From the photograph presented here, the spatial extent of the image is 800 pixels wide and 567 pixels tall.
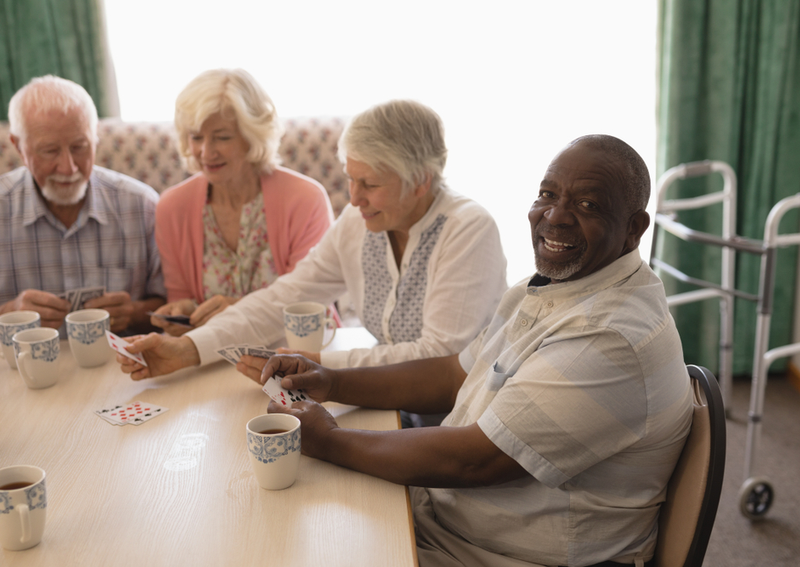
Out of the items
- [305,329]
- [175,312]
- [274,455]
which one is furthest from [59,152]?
[274,455]

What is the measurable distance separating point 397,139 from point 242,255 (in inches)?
32.7

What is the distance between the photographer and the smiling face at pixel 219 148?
82.4 inches

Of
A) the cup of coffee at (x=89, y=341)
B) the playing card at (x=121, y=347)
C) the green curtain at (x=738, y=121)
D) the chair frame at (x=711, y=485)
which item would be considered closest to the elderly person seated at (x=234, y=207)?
the cup of coffee at (x=89, y=341)

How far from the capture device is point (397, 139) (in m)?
1.63

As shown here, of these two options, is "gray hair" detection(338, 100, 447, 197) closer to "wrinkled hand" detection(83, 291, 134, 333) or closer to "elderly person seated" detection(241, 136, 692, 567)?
"elderly person seated" detection(241, 136, 692, 567)

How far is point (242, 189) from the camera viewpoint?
225 centimetres

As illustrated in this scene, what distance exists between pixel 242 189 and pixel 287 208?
0.18 m

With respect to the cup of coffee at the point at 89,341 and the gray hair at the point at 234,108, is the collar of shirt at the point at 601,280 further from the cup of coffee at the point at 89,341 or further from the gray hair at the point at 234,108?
the gray hair at the point at 234,108

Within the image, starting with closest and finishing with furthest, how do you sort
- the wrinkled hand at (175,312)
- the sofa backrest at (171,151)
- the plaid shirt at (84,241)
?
1. the wrinkled hand at (175,312)
2. the plaid shirt at (84,241)
3. the sofa backrest at (171,151)

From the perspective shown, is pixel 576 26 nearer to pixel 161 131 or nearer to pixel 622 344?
pixel 161 131

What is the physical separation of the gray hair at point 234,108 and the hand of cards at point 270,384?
3.01 ft

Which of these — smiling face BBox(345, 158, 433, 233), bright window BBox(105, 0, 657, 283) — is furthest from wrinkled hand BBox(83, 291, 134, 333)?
bright window BBox(105, 0, 657, 283)

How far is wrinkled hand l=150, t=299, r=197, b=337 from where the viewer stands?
5.82 ft

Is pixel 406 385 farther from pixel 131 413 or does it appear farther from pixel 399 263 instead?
pixel 131 413
